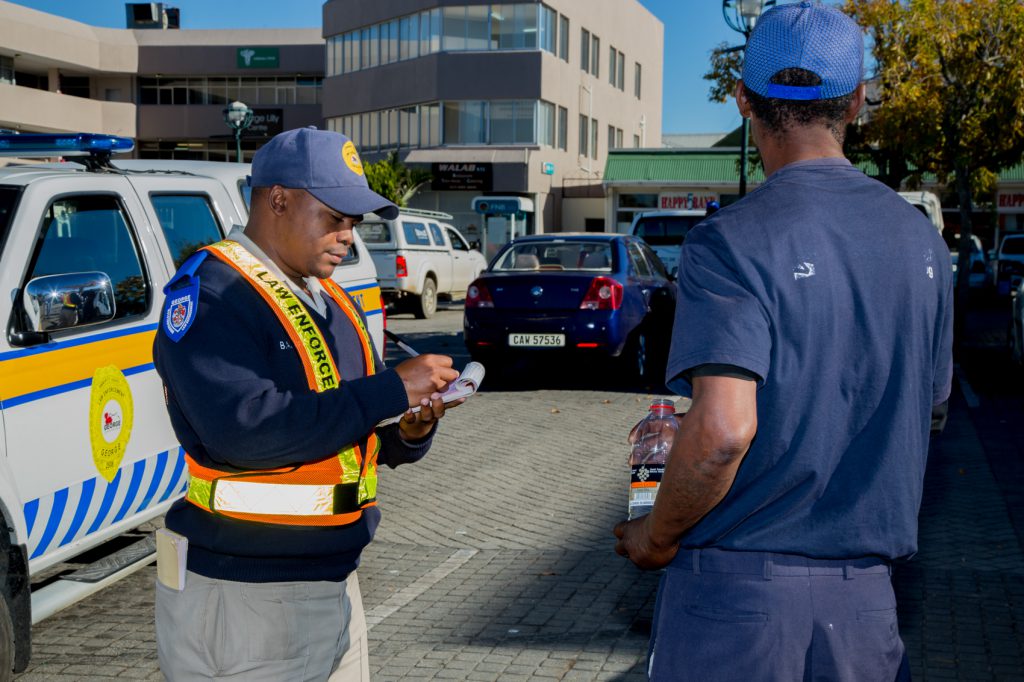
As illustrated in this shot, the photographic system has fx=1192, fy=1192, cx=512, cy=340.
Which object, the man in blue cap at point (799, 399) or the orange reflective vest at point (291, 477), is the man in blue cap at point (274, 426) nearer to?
the orange reflective vest at point (291, 477)

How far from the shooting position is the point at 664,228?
23547 mm

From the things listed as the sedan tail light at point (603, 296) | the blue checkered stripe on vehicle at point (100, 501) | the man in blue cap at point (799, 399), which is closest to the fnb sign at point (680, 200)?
the sedan tail light at point (603, 296)

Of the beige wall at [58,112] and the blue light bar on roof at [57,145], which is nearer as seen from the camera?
the blue light bar on roof at [57,145]

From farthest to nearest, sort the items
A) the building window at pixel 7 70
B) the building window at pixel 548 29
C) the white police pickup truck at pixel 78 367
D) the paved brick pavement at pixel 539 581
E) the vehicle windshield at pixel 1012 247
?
the building window at pixel 7 70
the building window at pixel 548 29
the vehicle windshield at pixel 1012 247
the paved brick pavement at pixel 539 581
the white police pickup truck at pixel 78 367

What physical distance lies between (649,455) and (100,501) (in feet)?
10.4

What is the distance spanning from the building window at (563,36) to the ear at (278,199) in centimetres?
5167

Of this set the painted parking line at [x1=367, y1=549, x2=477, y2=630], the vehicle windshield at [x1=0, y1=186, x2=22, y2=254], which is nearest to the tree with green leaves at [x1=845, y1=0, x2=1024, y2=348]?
the painted parking line at [x1=367, y1=549, x2=477, y2=630]

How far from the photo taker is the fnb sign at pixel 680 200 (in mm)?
51969

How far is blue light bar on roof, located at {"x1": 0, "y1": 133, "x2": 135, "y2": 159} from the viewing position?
5371 mm

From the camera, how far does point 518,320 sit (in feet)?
42.5

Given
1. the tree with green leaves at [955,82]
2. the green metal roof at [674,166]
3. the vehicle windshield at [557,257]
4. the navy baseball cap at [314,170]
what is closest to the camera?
the navy baseball cap at [314,170]

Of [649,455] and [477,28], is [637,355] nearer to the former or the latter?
[649,455]

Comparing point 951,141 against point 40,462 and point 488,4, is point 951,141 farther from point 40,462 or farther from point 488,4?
point 488,4

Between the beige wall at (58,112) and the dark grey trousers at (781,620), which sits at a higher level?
the beige wall at (58,112)
